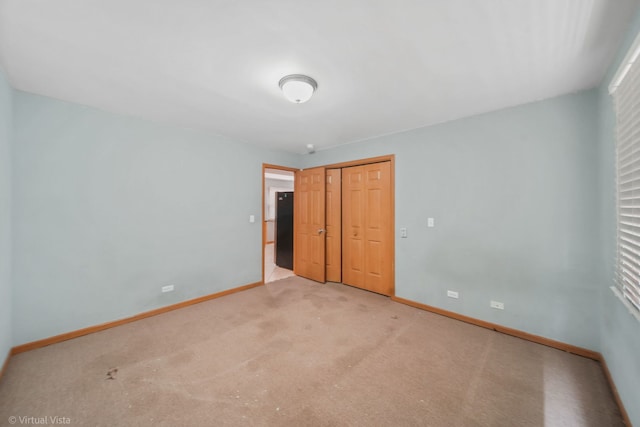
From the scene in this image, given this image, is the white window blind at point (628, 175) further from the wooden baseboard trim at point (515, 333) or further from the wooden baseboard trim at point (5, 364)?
the wooden baseboard trim at point (5, 364)

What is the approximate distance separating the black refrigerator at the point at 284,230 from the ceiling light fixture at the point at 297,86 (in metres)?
3.15

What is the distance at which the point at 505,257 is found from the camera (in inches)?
101

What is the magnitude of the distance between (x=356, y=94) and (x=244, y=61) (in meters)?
→ 1.06

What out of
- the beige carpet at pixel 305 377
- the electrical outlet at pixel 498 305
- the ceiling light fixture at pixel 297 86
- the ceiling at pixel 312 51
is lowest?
the beige carpet at pixel 305 377

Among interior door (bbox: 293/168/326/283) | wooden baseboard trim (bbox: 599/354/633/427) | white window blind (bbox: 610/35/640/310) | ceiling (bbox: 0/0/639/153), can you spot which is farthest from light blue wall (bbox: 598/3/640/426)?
interior door (bbox: 293/168/326/283)

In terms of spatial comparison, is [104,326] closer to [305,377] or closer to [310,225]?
[305,377]

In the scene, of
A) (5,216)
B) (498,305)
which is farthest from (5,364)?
(498,305)

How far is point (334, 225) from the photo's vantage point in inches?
167

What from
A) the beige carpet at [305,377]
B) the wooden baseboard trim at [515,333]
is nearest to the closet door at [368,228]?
the wooden baseboard trim at [515,333]

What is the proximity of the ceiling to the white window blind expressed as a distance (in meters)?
0.32

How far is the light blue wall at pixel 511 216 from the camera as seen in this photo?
7.18 feet

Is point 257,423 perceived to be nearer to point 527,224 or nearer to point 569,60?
point 527,224

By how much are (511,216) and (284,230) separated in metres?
4.07

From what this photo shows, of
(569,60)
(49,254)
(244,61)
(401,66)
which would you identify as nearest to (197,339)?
(49,254)
